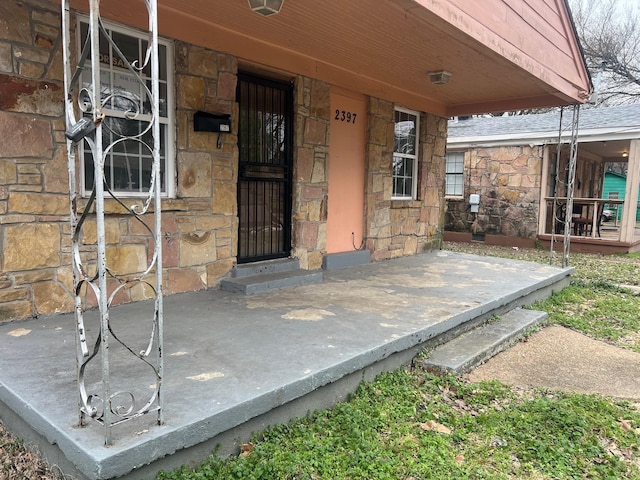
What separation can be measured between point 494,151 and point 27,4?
10208 millimetres

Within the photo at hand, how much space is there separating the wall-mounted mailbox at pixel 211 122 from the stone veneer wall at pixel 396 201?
246cm

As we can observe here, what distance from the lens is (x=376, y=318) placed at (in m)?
3.67

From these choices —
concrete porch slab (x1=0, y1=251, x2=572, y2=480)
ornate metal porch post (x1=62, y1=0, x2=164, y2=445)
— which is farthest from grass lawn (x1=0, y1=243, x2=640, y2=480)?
ornate metal porch post (x1=62, y1=0, x2=164, y2=445)

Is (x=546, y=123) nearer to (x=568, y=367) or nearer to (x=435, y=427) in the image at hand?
(x=568, y=367)

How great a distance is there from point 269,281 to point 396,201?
310 centimetres

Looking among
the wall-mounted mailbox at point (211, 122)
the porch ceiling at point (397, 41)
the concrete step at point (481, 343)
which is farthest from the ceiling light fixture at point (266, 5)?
the concrete step at point (481, 343)

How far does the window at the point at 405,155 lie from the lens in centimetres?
707

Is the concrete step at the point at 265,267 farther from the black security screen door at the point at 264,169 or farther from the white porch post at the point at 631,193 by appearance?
the white porch post at the point at 631,193

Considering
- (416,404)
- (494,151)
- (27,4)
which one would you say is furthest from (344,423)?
(494,151)

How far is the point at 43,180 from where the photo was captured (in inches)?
131

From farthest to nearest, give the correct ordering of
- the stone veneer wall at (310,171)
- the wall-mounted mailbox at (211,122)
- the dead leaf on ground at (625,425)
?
the stone veneer wall at (310,171) < the wall-mounted mailbox at (211,122) < the dead leaf on ground at (625,425)

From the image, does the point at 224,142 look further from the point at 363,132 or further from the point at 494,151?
the point at 494,151

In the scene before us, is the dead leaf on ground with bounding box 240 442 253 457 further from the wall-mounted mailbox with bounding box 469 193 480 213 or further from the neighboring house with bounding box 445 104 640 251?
the wall-mounted mailbox with bounding box 469 193 480 213

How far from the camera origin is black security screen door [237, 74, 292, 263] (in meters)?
4.84
